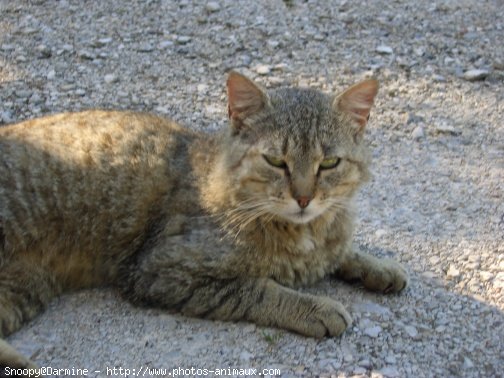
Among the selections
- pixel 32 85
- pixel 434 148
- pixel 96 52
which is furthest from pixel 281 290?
pixel 96 52

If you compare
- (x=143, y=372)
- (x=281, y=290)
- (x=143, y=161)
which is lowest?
(x=143, y=372)

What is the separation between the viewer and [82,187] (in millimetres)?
3746

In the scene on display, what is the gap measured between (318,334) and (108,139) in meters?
1.50

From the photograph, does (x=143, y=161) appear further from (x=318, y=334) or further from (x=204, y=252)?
(x=318, y=334)

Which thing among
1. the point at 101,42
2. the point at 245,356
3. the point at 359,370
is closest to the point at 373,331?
the point at 359,370

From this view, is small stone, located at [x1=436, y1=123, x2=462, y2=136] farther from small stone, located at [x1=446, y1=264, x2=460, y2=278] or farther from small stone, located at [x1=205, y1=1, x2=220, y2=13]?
small stone, located at [x1=205, y1=1, x2=220, y2=13]

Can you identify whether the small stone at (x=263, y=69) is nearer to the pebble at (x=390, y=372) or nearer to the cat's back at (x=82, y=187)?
the cat's back at (x=82, y=187)

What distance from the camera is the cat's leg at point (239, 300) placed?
346cm

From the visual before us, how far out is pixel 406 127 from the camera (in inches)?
222

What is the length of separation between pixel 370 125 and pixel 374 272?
2087 mm

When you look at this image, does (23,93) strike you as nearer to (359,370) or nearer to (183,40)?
(183,40)

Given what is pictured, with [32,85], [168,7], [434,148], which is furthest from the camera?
[168,7]

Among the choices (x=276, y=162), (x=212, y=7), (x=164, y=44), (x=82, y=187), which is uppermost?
(x=276, y=162)

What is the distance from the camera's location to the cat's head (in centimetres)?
345
